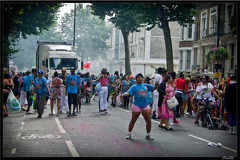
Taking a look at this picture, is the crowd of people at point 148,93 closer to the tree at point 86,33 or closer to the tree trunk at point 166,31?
the tree trunk at point 166,31

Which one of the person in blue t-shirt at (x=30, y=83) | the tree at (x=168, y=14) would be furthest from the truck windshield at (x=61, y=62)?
the person in blue t-shirt at (x=30, y=83)

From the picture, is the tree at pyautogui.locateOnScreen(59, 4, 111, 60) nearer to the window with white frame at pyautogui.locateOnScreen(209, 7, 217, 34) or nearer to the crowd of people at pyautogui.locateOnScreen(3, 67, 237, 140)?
the window with white frame at pyautogui.locateOnScreen(209, 7, 217, 34)

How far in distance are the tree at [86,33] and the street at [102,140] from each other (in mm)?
43664

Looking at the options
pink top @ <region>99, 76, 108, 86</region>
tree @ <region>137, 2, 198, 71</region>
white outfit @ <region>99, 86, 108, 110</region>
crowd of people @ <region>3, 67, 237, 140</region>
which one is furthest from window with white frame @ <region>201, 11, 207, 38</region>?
white outfit @ <region>99, 86, 108, 110</region>

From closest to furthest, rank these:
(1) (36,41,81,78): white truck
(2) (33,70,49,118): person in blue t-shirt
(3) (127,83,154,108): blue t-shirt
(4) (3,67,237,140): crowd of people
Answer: (3) (127,83,154,108): blue t-shirt
(4) (3,67,237,140): crowd of people
(2) (33,70,49,118): person in blue t-shirt
(1) (36,41,81,78): white truck

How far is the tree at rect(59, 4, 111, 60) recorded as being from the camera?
60.8 meters

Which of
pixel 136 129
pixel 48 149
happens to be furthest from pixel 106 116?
pixel 48 149

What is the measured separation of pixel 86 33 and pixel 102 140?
178 ft

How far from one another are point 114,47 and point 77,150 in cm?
5155

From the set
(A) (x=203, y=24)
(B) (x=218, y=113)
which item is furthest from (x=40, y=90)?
(A) (x=203, y=24)

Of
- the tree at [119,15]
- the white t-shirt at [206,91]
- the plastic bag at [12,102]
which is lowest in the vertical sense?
the plastic bag at [12,102]

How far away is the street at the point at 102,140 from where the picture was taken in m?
10.6

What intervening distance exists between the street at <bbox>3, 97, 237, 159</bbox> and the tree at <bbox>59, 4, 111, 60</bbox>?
4366 centimetres

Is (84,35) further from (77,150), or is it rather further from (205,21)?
(77,150)
